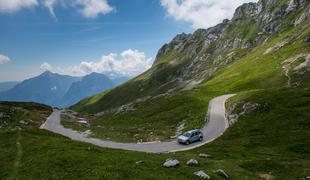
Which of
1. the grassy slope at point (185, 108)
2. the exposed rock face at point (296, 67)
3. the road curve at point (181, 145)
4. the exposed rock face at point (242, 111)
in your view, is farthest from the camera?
the exposed rock face at point (296, 67)

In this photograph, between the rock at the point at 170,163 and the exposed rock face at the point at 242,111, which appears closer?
the rock at the point at 170,163

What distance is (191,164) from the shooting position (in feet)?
102

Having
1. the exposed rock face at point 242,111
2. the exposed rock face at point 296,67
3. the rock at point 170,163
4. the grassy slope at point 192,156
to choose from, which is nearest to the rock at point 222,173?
the grassy slope at point 192,156

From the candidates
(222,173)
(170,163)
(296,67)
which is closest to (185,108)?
(296,67)

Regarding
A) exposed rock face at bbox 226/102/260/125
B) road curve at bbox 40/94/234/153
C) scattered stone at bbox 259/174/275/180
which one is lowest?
scattered stone at bbox 259/174/275/180

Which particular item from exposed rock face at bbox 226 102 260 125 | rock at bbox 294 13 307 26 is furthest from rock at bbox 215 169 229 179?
rock at bbox 294 13 307 26

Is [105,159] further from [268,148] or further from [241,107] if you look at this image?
[241,107]

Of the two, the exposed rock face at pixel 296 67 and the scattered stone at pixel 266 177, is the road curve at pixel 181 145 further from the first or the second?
the exposed rock face at pixel 296 67

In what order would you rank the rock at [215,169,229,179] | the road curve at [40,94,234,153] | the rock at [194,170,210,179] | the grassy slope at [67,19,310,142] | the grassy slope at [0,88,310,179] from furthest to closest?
Answer: the grassy slope at [67,19,310,142] → the road curve at [40,94,234,153] → the rock at [215,169,229,179] → the grassy slope at [0,88,310,179] → the rock at [194,170,210,179]

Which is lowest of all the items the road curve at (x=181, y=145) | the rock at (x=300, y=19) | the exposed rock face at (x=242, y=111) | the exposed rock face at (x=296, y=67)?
the road curve at (x=181, y=145)

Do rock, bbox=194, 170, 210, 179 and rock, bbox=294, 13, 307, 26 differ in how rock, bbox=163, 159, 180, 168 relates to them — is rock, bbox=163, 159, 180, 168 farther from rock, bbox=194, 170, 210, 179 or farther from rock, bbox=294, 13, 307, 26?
rock, bbox=294, 13, 307, 26

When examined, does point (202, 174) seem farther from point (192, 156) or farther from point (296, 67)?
point (296, 67)

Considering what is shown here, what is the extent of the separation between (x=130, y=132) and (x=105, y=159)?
134 ft

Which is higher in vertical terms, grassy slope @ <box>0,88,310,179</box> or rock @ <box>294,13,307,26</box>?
rock @ <box>294,13,307,26</box>
